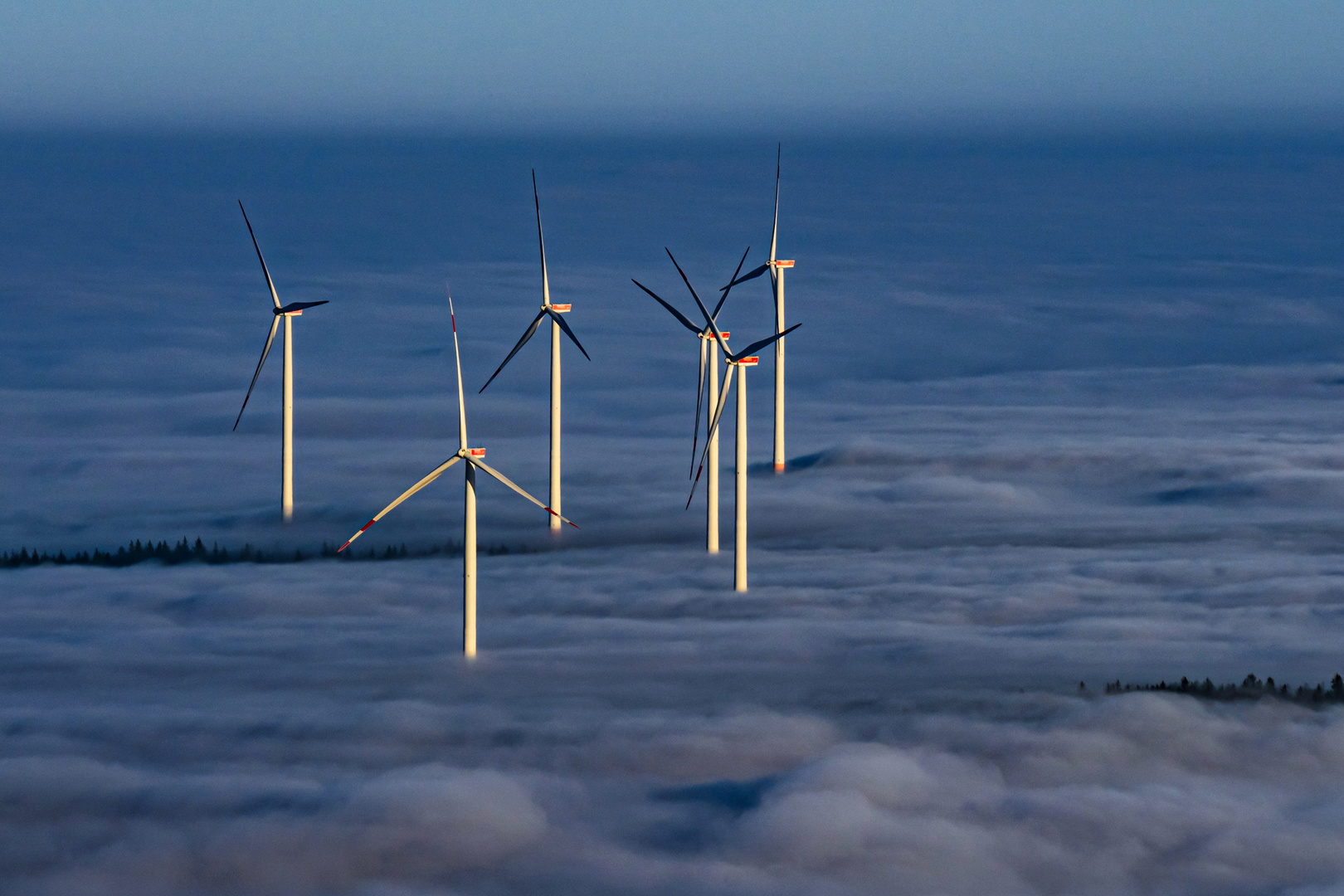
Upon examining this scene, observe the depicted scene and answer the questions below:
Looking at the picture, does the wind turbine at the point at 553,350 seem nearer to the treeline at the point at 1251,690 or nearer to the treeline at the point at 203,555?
the treeline at the point at 203,555

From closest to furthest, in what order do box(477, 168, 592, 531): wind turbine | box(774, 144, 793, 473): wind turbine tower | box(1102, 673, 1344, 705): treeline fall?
box(1102, 673, 1344, 705): treeline → box(477, 168, 592, 531): wind turbine → box(774, 144, 793, 473): wind turbine tower

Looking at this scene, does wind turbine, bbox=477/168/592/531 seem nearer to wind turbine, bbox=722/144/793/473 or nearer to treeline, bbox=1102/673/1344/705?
wind turbine, bbox=722/144/793/473

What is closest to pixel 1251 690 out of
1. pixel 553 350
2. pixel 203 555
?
pixel 553 350

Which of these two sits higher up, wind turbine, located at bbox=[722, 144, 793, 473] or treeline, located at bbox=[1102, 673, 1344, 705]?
wind turbine, located at bbox=[722, 144, 793, 473]

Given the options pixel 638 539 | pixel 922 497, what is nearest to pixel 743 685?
pixel 638 539

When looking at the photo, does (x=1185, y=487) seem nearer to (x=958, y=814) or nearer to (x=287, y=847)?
(x=958, y=814)

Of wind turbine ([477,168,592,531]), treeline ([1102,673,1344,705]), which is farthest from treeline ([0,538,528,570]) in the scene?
treeline ([1102,673,1344,705])

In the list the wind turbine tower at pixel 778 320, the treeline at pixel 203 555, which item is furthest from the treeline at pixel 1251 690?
the treeline at pixel 203 555
